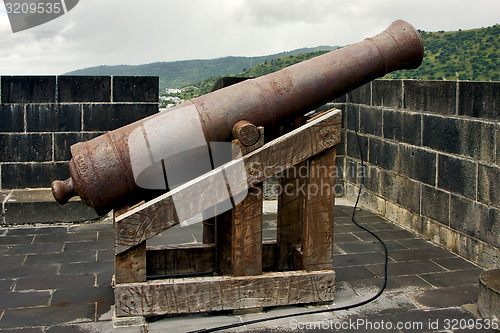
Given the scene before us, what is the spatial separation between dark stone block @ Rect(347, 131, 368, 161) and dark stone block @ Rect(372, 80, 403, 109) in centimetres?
53

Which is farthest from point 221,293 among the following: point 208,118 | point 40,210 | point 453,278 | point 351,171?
point 351,171

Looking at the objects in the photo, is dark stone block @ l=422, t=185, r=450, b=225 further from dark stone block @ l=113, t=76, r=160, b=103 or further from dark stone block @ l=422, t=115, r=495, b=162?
dark stone block @ l=113, t=76, r=160, b=103

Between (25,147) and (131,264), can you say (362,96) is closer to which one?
(25,147)

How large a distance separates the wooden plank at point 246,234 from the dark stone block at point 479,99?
224 cm

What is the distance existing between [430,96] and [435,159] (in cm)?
63

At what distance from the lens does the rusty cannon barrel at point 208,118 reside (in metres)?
3.82

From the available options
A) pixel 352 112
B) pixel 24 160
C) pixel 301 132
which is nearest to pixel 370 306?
pixel 301 132

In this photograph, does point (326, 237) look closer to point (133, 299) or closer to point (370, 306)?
point (370, 306)

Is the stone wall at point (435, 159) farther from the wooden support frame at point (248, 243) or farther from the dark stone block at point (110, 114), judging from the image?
the dark stone block at point (110, 114)

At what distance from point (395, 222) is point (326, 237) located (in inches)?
102

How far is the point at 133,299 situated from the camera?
3.82 meters

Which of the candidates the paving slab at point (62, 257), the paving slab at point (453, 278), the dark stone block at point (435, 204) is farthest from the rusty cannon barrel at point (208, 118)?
the dark stone block at point (435, 204)

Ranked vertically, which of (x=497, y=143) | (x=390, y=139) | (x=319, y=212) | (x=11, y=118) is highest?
(x=11, y=118)

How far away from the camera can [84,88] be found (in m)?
6.88
